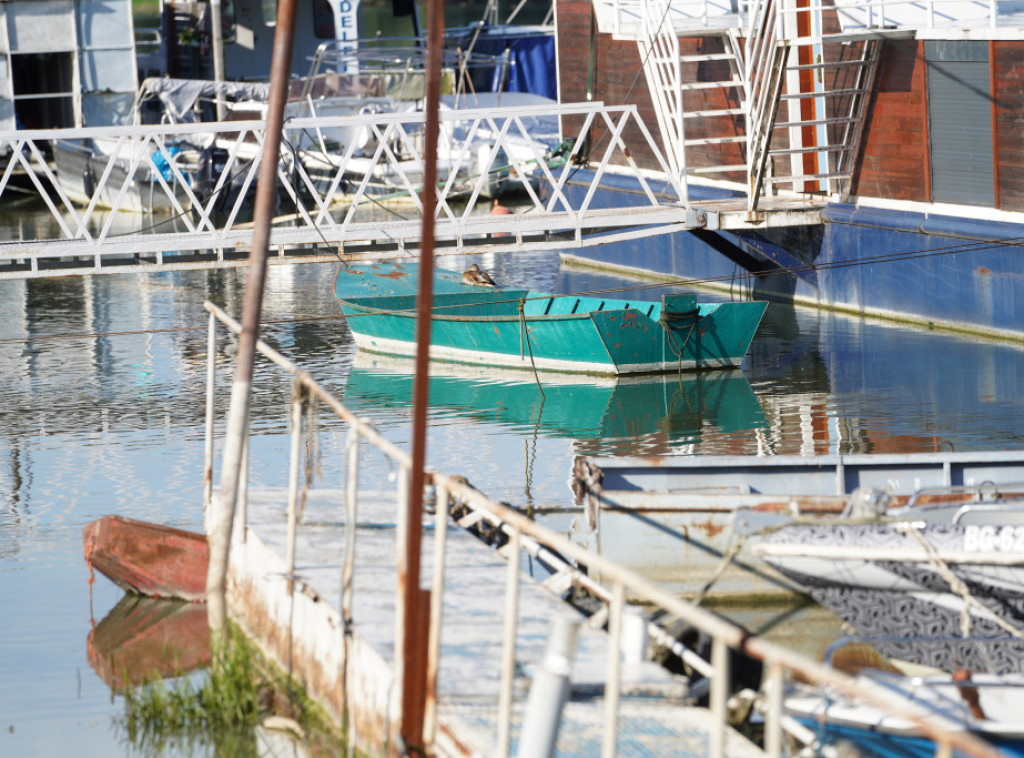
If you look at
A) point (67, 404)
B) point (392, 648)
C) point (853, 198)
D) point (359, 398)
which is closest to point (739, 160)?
point (853, 198)

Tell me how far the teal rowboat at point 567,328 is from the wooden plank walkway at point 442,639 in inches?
265

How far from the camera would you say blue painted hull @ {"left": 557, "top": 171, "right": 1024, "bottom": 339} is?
16266 mm

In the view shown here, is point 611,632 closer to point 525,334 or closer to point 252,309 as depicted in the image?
point 252,309

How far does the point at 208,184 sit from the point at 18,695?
83.1ft

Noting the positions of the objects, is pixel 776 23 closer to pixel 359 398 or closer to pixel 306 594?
pixel 359 398

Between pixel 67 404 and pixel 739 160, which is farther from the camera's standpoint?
pixel 739 160

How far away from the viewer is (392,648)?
662 cm

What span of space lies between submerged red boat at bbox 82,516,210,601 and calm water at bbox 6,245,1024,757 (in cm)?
27

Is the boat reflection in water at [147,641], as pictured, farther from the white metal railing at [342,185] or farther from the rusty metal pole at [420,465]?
the white metal railing at [342,185]

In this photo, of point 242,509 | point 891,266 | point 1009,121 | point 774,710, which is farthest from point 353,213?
point 774,710

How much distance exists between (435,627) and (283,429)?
28.7 feet

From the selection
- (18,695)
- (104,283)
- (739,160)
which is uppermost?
(739,160)

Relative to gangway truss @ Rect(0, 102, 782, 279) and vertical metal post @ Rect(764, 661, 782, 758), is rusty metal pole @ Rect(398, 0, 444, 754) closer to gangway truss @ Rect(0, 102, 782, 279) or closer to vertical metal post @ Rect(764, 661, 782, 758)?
vertical metal post @ Rect(764, 661, 782, 758)

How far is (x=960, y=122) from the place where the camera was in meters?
16.9
